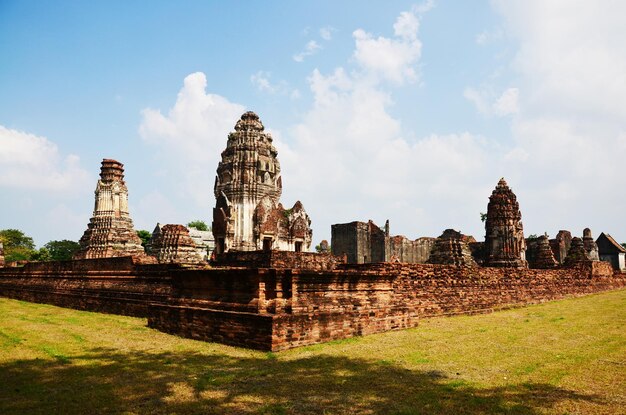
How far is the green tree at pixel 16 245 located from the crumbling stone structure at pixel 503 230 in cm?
5731

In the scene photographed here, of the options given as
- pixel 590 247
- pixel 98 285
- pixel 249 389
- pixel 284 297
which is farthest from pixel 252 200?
pixel 590 247

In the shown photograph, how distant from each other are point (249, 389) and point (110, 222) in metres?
23.8

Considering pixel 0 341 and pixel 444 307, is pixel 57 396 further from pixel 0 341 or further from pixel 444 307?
pixel 444 307

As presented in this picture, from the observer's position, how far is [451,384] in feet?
16.4

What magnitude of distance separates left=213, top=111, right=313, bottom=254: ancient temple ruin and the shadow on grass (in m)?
20.8

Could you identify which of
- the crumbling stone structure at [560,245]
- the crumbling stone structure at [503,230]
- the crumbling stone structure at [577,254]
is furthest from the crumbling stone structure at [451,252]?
the crumbling stone structure at [560,245]

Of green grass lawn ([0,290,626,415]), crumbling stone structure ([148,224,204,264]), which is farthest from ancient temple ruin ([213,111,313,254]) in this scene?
green grass lawn ([0,290,626,415])

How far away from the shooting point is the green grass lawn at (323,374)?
4.29 m

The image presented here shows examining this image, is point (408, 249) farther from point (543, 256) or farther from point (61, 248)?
point (61, 248)

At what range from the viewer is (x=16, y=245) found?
6391 cm

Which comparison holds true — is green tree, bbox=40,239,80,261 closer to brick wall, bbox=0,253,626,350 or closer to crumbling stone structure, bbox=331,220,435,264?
crumbling stone structure, bbox=331,220,435,264

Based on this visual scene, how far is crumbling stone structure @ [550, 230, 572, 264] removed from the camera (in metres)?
43.4

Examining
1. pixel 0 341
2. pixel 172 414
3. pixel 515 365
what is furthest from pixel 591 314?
pixel 0 341

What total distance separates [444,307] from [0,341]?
377 inches
